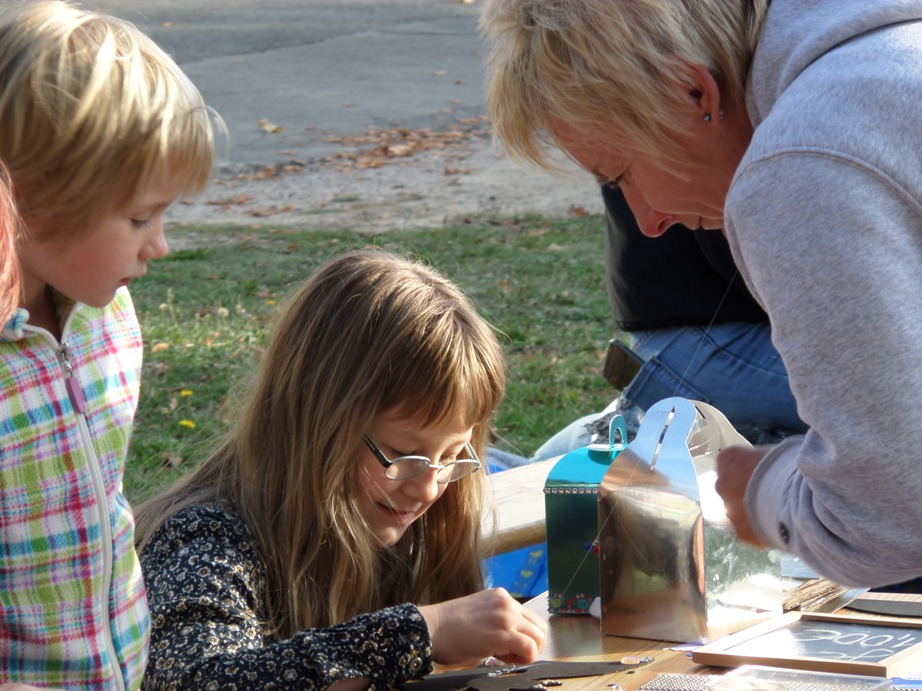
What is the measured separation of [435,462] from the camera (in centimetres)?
225

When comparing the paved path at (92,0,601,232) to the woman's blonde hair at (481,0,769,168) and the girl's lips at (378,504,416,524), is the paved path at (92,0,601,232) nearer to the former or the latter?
the girl's lips at (378,504,416,524)

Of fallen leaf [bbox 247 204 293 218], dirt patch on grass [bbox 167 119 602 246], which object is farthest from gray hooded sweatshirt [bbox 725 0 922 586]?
fallen leaf [bbox 247 204 293 218]

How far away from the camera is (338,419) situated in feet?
7.23

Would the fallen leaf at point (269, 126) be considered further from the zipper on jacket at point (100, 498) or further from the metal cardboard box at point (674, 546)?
the zipper on jacket at point (100, 498)

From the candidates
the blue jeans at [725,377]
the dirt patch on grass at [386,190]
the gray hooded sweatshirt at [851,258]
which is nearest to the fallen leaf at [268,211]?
the dirt patch on grass at [386,190]

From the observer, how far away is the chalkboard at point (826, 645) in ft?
5.87

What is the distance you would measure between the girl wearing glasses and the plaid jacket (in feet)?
0.42

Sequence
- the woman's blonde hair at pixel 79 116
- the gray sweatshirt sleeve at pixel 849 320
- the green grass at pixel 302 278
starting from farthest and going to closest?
the green grass at pixel 302 278 < the woman's blonde hair at pixel 79 116 < the gray sweatshirt sleeve at pixel 849 320

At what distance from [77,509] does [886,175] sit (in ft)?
3.71

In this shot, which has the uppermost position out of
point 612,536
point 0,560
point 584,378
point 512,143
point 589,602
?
point 512,143

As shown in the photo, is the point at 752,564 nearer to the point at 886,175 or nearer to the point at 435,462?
the point at 435,462

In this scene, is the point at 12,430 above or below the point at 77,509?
above

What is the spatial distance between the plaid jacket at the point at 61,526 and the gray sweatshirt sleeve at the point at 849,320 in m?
0.93

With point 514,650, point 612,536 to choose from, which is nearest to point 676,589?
point 612,536
